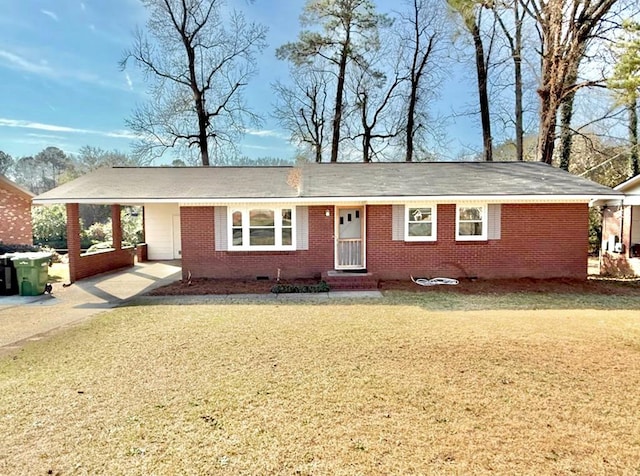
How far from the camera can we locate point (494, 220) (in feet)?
40.3

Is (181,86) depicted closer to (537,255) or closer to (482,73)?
(482,73)

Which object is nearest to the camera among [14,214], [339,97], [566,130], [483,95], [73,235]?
[73,235]

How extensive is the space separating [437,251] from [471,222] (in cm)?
148

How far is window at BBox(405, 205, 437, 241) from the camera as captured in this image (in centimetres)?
1232

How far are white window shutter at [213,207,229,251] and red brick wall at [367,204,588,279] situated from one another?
4.61 meters

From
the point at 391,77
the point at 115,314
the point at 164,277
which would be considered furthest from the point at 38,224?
the point at 391,77

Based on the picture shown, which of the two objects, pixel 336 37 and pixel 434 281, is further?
pixel 336 37

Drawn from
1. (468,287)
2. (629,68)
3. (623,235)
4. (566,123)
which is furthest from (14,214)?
(566,123)

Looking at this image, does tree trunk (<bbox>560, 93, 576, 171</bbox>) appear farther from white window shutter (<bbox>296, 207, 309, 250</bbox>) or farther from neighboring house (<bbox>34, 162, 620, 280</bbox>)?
white window shutter (<bbox>296, 207, 309, 250</bbox>)

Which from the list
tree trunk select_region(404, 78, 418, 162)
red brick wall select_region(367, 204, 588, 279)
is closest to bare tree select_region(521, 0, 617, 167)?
tree trunk select_region(404, 78, 418, 162)

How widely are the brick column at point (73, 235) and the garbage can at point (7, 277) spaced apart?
5.54 ft

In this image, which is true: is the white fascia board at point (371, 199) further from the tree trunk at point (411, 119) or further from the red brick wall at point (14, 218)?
the tree trunk at point (411, 119)

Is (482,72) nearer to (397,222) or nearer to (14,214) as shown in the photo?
(397,222)

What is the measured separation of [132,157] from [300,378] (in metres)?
25.4
